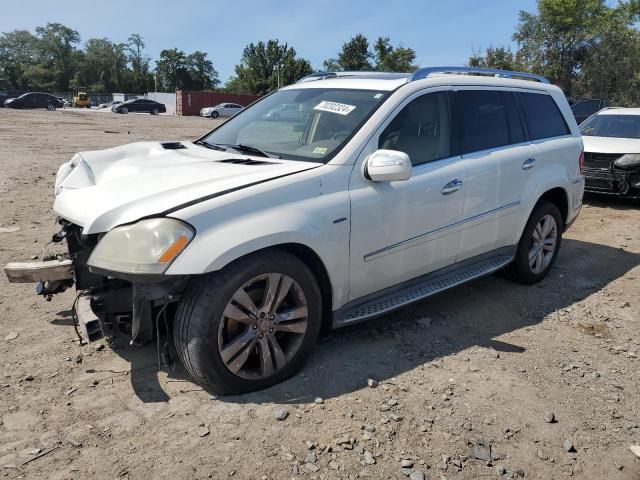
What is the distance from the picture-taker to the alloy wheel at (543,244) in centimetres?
497

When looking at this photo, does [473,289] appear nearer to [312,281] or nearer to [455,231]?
[455,231]

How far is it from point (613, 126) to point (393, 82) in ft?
25.9

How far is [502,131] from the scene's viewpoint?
4.55 metres

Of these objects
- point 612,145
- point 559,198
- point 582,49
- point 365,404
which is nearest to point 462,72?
point 559,198

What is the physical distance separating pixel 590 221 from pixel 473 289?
4.00 meters

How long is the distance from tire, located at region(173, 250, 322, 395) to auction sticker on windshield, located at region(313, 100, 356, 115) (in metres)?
1.22

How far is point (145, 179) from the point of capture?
3250 mm

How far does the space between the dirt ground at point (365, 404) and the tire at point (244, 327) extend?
135 mm

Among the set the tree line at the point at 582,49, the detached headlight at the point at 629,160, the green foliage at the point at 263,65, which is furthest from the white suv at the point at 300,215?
the green foliage at the point at 263,65

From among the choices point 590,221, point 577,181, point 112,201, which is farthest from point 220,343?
point 590,221

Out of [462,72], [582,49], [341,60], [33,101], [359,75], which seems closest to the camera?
[359,75]

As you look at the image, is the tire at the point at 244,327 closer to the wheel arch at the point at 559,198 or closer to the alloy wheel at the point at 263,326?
the alloy wheel at the point at 263,326

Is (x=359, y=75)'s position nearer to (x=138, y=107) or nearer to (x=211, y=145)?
(x=211, y=145)

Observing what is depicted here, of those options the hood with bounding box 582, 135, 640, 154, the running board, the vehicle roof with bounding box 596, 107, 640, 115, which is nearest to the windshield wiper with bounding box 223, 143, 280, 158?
the running board
